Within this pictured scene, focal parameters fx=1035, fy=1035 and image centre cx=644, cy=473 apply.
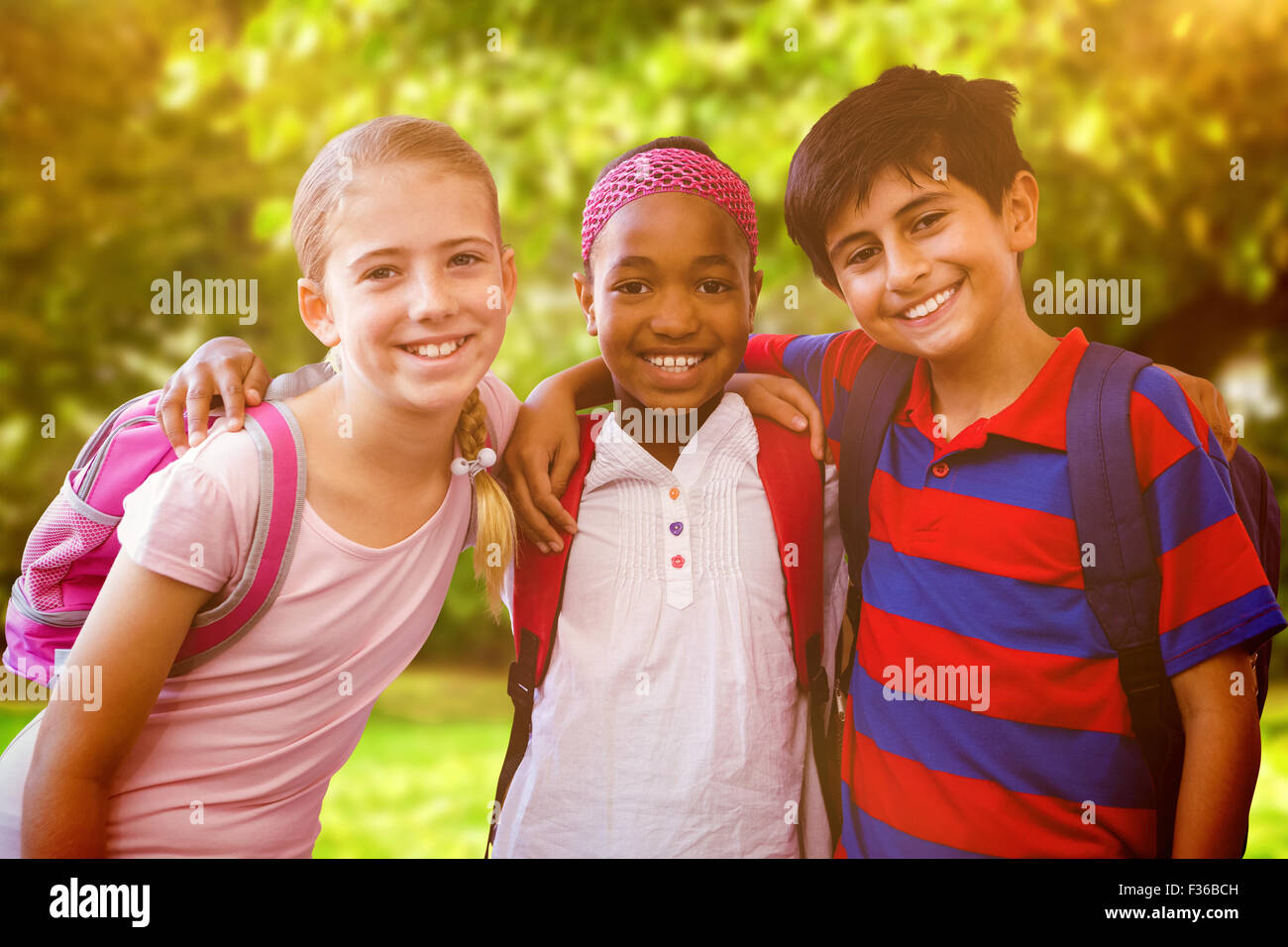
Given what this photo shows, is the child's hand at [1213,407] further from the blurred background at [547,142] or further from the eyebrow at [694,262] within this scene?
the eyebrow at [694,262]

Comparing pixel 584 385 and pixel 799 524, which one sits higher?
pixel 584 385

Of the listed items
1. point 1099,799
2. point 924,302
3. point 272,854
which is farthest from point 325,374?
point 1099,799

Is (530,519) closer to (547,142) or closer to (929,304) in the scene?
(929,304)

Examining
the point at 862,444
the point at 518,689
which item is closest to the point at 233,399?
the point at 518,689

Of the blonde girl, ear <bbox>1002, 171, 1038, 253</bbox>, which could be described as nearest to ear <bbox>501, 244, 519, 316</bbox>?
the blonde girl

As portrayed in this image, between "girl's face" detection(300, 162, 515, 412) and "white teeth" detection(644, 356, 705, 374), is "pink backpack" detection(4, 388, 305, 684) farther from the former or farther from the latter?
"white teeth" detection(644, 356, 705, 374)

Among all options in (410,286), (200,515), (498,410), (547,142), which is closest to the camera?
(200,515)

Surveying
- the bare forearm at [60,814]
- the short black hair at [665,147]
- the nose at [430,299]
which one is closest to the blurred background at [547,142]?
the short black hair at [665,147]

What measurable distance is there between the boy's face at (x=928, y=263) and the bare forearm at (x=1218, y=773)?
661 mm

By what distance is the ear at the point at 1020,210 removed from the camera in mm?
1662

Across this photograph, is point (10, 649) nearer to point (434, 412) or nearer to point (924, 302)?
point (434, 412)

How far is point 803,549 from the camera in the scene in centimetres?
169

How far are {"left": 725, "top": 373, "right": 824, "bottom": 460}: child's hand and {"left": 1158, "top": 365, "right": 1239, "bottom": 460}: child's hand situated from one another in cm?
55

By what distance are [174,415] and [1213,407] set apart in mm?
1619
